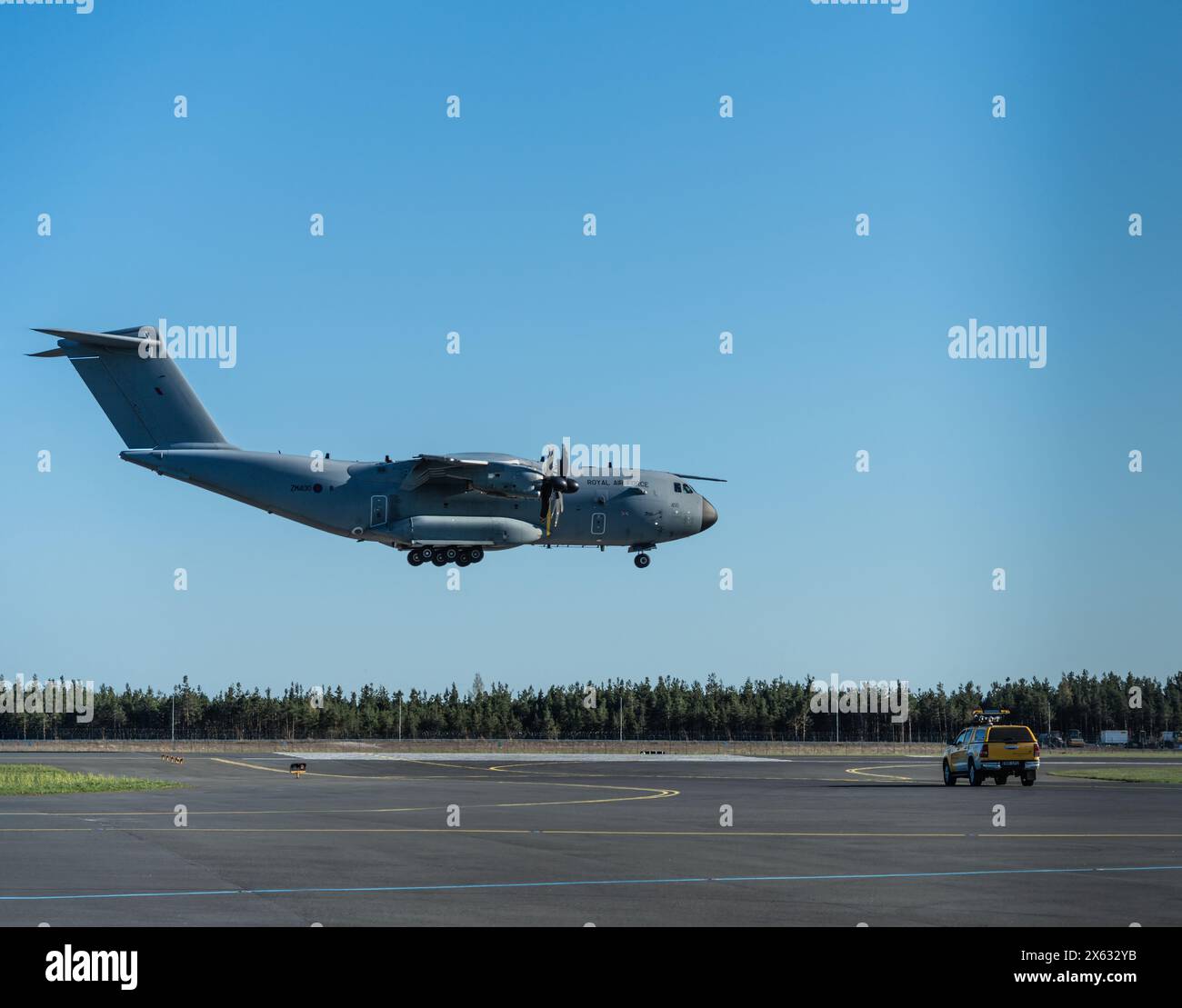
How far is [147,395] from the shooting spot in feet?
200

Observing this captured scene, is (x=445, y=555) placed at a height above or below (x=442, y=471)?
below

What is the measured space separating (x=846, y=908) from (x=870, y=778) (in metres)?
36.9

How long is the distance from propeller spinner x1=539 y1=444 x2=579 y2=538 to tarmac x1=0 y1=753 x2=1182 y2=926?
2096cm

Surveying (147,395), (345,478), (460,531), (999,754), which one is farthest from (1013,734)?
(147,395)

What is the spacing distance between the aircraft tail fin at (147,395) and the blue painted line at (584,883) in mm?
46768

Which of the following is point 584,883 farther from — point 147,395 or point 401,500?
point 147,395

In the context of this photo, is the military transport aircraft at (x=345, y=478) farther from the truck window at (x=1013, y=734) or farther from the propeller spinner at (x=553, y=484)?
the truck window at (x=1013, y=734)

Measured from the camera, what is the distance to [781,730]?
184250 millimetres

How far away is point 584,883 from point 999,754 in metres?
29.9

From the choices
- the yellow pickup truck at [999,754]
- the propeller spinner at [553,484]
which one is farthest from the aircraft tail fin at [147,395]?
the yellow pickup truck at [999,754]

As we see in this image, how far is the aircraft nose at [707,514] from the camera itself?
66125 millimetres

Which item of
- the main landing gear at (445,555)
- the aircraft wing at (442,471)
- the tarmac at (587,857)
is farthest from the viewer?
the main landing gear at (445,555)
